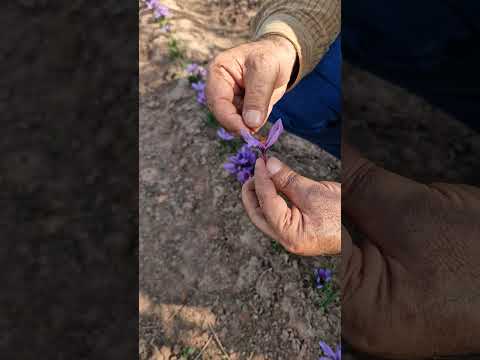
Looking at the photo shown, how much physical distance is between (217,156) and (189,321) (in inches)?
45.2

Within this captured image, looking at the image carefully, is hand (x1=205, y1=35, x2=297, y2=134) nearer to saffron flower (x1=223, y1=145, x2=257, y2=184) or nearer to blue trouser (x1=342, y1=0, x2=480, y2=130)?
saffron flower (x1=223, y1=145, x2=257, y2=184)

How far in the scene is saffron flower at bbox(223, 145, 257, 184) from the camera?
2453 mm

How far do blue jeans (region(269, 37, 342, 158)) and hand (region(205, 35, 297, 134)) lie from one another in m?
0.31

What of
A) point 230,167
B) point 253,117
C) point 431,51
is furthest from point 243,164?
point 431,51

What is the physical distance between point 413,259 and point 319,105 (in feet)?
5.82

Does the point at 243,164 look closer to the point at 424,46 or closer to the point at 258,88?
the point at 258,88

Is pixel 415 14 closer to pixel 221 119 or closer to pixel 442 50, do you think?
pixel 442 50

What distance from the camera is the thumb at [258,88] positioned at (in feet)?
5.58

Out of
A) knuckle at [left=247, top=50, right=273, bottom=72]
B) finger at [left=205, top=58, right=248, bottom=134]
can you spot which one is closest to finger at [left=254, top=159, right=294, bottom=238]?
finger at [left=205, top=58, right=248, bottom=134]

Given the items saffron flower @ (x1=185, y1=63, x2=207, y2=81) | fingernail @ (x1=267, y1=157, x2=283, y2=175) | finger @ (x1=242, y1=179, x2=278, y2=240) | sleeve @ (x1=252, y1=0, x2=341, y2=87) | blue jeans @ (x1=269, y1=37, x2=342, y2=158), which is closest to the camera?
fingernail @ (x1=267, y1=157, x2=283, y2=175)

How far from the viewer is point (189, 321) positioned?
2322 mm

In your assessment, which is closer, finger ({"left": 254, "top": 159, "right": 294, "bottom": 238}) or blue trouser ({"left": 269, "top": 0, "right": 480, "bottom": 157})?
blue trouser ({"left": 269, "top": 0, "right": 480, "bottom": 157})

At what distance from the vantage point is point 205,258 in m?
2.50
